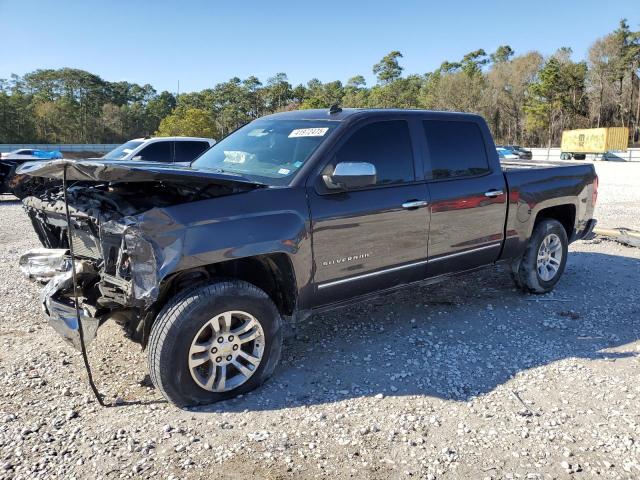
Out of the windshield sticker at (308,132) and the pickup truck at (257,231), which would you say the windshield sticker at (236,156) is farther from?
the windshield sticker at (308,132)

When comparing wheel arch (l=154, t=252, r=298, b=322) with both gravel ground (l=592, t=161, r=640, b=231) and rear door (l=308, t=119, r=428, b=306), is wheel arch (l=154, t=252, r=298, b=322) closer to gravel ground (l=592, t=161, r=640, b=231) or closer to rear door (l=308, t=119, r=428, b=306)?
rear door (l=308, t=119, r=428, b=306)

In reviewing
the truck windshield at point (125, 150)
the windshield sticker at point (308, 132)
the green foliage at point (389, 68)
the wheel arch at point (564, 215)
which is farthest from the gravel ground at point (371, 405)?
the green foliage at point (389, 68)

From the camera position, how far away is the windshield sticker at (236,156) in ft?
13.6


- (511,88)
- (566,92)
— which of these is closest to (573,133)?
(566,92)

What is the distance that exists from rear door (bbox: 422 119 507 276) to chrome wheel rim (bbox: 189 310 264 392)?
5.83 feet

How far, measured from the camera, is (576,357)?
4.04 metres

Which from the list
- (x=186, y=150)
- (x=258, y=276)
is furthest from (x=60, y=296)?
(x=186, y=150)

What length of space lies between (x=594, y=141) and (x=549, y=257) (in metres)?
47.9

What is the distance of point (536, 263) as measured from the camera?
17.7ft

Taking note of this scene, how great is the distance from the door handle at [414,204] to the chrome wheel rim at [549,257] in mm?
2036

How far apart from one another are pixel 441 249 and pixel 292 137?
1618 millimetres

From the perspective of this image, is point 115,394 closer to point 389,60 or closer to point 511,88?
point 511,88

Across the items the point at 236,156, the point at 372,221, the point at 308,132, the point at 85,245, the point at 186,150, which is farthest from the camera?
the point at 186,150

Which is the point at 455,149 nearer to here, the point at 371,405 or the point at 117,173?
the point at 371,405
